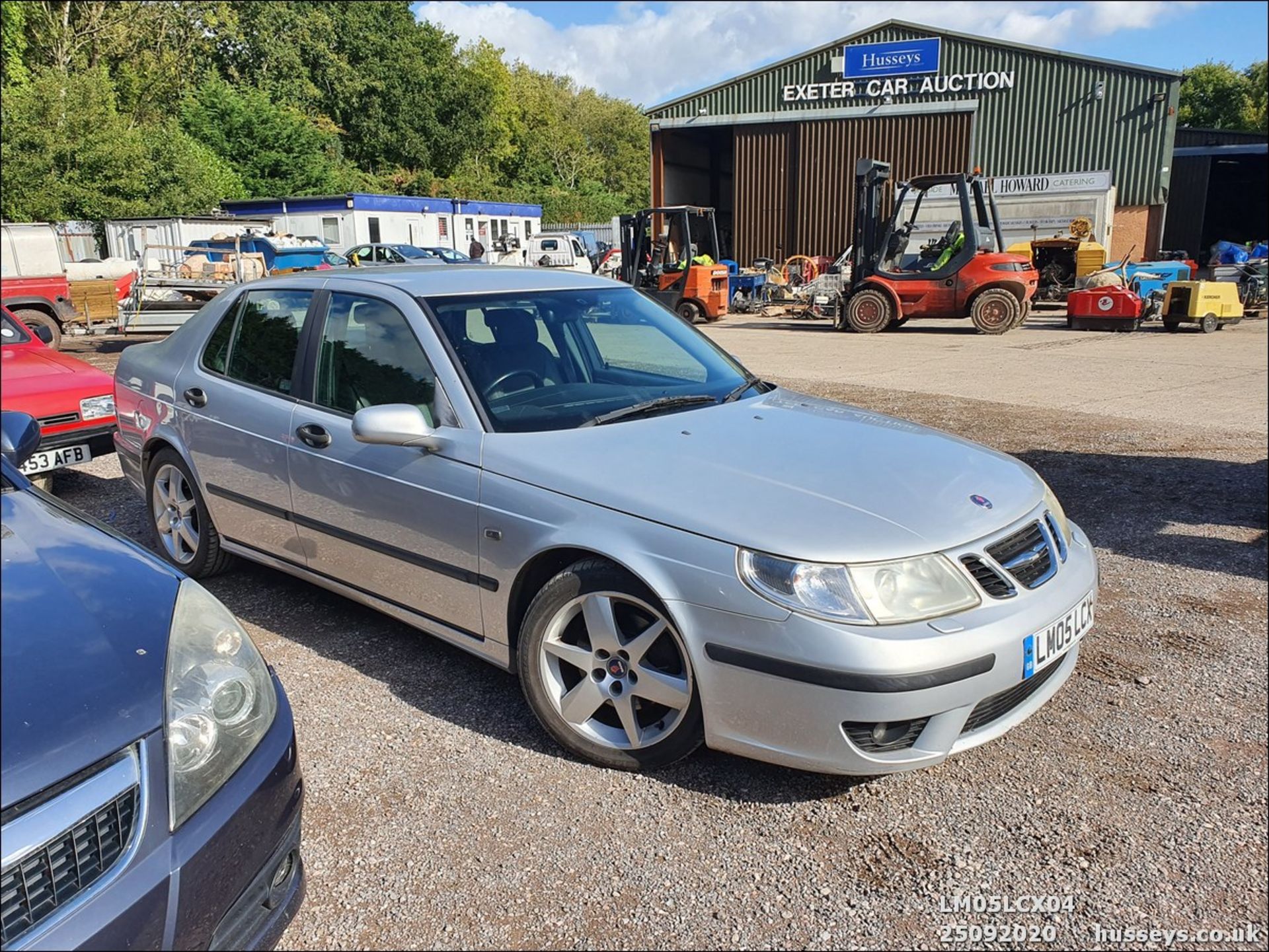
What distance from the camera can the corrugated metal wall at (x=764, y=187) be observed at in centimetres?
3045

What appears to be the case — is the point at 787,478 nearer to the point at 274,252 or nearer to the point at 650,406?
the point at 650,406

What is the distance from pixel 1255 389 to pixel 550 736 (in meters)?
9.72

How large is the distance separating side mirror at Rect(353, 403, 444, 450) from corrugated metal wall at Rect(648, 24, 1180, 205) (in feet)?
96.0

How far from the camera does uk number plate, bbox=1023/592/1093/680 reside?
263cm

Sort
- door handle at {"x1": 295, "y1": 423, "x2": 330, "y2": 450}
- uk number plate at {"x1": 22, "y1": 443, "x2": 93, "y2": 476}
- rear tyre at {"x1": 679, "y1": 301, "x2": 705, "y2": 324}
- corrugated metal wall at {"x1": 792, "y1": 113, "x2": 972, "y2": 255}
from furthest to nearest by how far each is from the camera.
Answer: corrugated metal wall at {"x1": 792, "y1": 113, "x2": 972, "y2": 255}, rear tyre at {"x1": 679, "y1": 301, "x2": 705, "y2": 324}, uk number plate at {"x1": 22, "y1": 443, "x2": 93, "y2": 476}, door handle at {"x1": 295, "y1": 423, "x2": 330, "y2": 450}

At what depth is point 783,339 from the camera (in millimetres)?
17500

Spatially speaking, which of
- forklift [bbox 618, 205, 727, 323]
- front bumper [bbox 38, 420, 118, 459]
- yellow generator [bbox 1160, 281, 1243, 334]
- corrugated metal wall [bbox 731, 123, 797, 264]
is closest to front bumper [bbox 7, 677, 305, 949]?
front bumper [bbox 38, 420, 118, 459]

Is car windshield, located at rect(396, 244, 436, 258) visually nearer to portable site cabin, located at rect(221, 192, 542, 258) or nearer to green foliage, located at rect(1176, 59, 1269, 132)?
portable site cabin, located at rect(221, 192, 542, 258)

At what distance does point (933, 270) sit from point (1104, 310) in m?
3.10

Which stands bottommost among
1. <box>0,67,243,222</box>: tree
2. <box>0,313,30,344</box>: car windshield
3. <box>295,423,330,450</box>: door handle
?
<box>295,423,330,450</box>: door handle

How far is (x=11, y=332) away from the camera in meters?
6.85

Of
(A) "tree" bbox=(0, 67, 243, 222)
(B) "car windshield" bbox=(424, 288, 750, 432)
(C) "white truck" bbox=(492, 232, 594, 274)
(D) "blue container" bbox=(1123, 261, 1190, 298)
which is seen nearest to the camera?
(B) "car windshield" bbox=(424, 288, 750, 432)

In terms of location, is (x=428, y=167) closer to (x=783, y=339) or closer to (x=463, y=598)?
(x=783, y=339)

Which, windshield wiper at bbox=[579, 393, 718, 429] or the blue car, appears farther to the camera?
windshield wiper at bbox=[579, 393, 718, 429]
